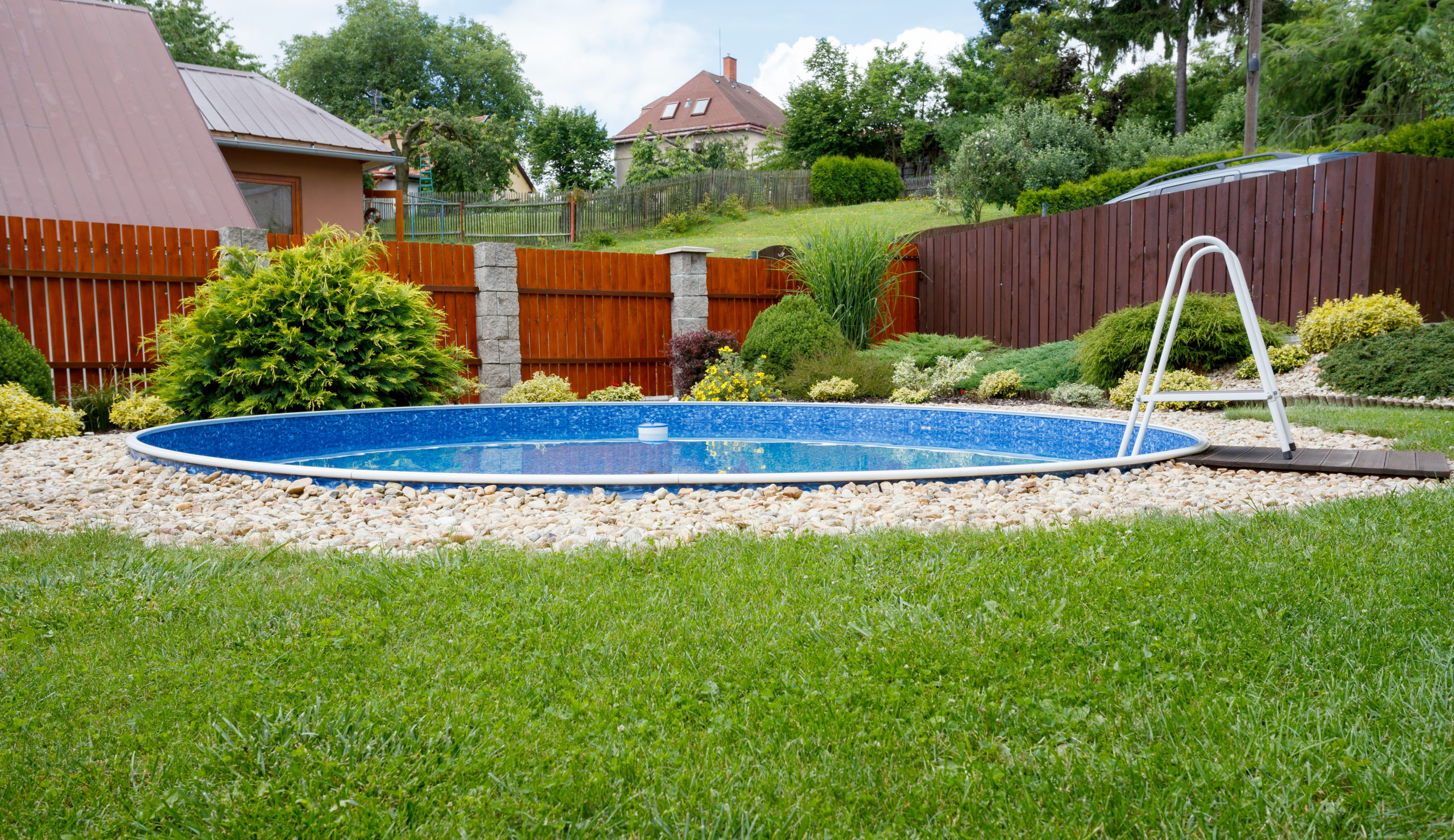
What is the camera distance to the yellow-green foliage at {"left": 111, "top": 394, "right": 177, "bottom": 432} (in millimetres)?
7176

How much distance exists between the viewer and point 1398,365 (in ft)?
23.0

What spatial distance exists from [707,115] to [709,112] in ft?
0.53

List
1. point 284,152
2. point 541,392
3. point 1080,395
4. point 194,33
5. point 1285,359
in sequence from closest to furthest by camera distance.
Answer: point 1285,359, point 1080,395, point 541,392, point 284,152, point 194,33

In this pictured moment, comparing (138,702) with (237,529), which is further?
(237,529)

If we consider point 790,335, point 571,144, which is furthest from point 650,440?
point 571,144

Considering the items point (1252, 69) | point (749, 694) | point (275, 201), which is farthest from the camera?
point (1252, 69)

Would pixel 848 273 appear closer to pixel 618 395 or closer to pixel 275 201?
pixel 618 395

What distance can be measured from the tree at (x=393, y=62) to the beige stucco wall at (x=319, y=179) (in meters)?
24.1

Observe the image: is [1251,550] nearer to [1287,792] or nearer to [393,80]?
[1287,792]

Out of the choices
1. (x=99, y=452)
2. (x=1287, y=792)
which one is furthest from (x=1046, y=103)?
(x=1287, y=792)

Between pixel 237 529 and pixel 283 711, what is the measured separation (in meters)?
2.00

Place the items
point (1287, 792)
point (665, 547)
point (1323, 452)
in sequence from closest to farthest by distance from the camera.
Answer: point (1287, 792), point (665, 547), point (1323, 452)

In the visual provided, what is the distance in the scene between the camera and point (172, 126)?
35.3 ft

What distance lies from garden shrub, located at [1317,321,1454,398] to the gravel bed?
3.52m
